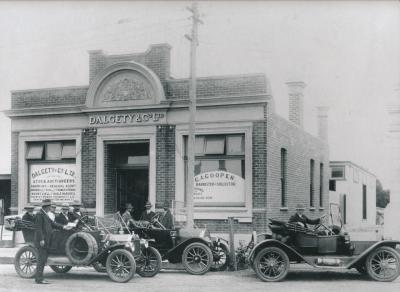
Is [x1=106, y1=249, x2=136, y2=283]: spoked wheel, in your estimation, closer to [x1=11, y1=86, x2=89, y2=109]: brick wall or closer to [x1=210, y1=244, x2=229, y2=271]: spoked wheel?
[x1=210, y1=244, x2=229, y2=271]: spoked wheel

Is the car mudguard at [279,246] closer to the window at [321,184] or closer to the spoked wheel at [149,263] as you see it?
the spoked wheel at [149,263]

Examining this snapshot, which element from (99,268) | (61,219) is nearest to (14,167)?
(61,219)

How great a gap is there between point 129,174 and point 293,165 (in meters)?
5.43

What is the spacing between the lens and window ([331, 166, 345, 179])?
26609 mm

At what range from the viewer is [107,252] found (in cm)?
1228

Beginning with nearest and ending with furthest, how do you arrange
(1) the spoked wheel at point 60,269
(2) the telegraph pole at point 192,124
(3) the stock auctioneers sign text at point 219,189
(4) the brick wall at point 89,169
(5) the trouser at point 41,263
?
(5) the trouser at point 41,263, (1) the spoked wheel at point 60,269, (2) the telegraph pole at point 192,124, (3) the stock auctioneers sign text at point 219,189, (4) the brick wall at point 89,169

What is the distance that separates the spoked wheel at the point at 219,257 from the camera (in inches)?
541

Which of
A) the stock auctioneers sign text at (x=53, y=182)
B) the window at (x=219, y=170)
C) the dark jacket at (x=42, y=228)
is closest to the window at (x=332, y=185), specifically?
the window at (x=219, y=170)

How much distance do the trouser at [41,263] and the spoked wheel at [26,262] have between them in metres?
0.45

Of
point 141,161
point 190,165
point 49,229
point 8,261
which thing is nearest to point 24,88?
point 141,161

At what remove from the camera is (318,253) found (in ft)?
40.8

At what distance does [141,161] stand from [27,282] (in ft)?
24.2

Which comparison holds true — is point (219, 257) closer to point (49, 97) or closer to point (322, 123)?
point (49, 97)

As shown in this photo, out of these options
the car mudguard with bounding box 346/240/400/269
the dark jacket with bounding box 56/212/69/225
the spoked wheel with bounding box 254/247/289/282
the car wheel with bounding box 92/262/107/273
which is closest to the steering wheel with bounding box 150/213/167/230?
the car wheel with bounding box 92/262/107/273
